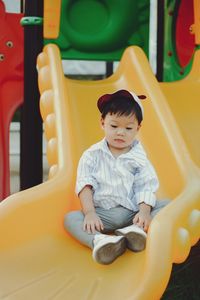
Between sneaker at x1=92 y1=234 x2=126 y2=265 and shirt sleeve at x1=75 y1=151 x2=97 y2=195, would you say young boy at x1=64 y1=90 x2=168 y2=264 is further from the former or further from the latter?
sneaker at x1=92 y1=234 x2=126 y2=265

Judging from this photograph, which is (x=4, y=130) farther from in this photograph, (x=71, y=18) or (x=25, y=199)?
(x=25, y=199)

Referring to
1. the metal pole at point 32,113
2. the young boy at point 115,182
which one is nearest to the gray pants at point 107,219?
the young boy at point 115,182

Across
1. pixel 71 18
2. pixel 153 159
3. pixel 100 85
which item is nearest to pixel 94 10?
pixel 71 18

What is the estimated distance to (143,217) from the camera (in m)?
2.21

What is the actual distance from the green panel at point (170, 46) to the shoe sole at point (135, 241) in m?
2.77

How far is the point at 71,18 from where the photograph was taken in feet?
13.5

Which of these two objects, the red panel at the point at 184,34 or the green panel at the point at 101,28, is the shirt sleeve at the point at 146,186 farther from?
the red panel at the point at 184,34

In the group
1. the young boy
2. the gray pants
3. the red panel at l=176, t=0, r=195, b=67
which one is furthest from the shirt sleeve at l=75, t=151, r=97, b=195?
the red panel at l=176, t=0, r=195, b=67

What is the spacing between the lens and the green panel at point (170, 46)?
4762mm

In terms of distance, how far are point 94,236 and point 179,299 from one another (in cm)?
84

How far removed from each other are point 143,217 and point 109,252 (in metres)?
0.26

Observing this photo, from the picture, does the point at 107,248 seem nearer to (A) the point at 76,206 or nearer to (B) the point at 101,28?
(A) the point at 76,206

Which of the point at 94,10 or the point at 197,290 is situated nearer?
the point at 197,290

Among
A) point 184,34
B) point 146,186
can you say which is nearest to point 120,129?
point 146,186
